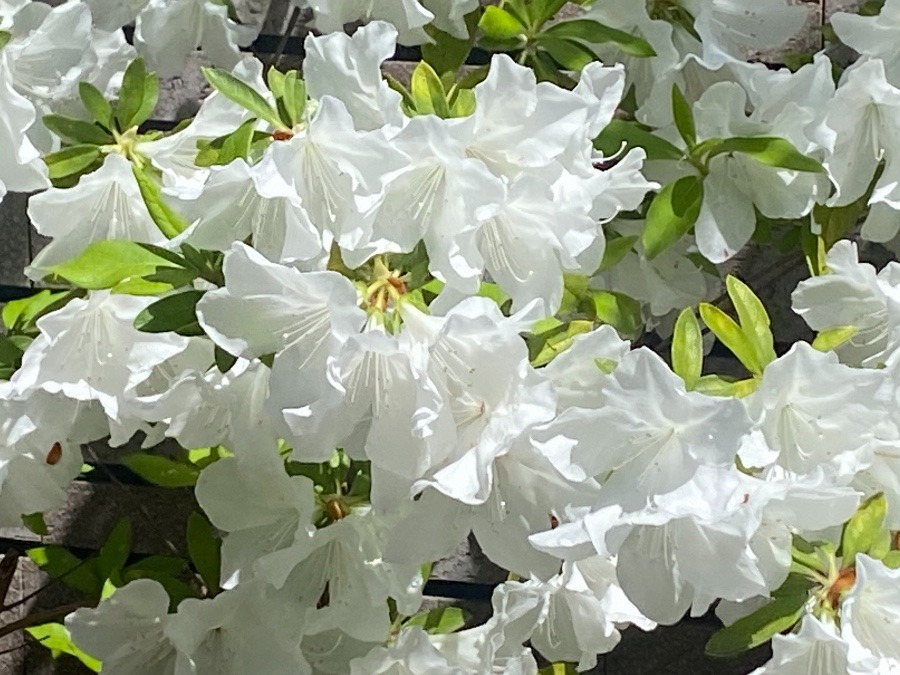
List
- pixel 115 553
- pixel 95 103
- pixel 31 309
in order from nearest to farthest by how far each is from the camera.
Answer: pixel 95 103, pixel 31 309, pixel 115 553

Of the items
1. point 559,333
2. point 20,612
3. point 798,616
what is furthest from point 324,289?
point 20,612

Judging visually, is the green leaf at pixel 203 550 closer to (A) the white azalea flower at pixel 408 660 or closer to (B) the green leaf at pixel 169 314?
(A) the white azalea flower at pixel 408 660

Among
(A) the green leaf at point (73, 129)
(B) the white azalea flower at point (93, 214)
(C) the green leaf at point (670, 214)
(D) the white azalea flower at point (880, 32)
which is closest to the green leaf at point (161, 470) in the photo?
(B) the white azalea flower at point (93, 214)

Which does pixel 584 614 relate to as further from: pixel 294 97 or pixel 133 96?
pixel 133 96

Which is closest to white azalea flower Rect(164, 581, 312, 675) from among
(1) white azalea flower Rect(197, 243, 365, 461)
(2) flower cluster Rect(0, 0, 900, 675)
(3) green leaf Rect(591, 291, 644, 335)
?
(2) flower cluster Rect(0, 0, 900, 675)

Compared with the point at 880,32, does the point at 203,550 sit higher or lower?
lower

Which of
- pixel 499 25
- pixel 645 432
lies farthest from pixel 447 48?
pixel 645 432

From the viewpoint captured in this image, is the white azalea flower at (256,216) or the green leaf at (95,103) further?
the green leaf at (95,103)
